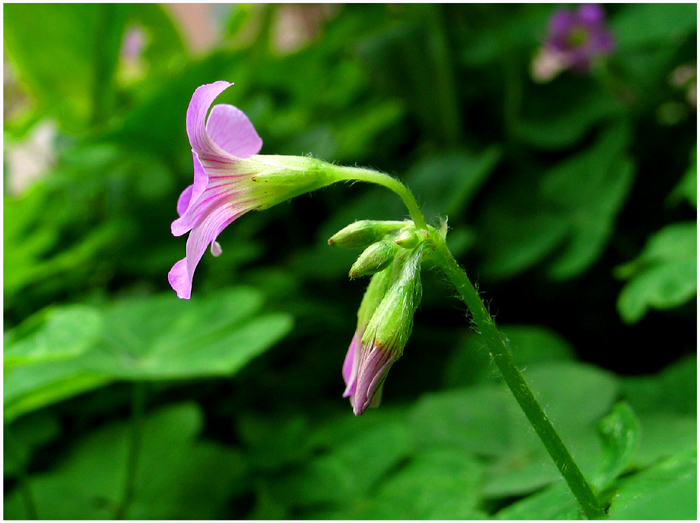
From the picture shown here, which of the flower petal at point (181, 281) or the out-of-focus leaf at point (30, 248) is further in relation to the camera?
the out-of-focus leaf at point (30, 248)

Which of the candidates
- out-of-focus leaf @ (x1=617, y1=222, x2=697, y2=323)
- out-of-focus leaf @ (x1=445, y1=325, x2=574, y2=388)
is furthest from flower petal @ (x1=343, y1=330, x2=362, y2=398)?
out-of-focus leaf @ (x1=445, y1=325, x2=574, y2=388)

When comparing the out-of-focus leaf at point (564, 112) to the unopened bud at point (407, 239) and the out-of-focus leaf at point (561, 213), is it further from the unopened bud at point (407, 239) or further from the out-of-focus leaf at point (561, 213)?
the unopened bud at point (407, 239)

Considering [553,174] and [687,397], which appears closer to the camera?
[687,397]

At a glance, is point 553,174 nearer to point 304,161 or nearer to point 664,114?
point 664,114

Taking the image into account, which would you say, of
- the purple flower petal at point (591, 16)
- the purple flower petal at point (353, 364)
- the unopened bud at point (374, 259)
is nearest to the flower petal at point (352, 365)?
the purple flower petal at point (353, 364)

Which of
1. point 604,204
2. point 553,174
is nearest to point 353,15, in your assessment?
point 553,174

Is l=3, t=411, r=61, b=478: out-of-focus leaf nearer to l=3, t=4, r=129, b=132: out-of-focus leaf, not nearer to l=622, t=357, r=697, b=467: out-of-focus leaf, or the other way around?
l=3, t=4, r=129, b=132: out-of-focus leaf

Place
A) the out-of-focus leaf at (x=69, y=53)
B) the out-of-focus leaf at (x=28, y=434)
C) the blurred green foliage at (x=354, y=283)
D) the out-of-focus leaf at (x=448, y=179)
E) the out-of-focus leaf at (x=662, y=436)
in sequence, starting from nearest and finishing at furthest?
the out-of-focus leaf at (x=662, y=436) < the blurred green foliage at (x=354, y=283) < the out-of-focus leaf at (x=28, y=434) < the out-of-focus leaf at (x=448, y=179) < the out-of-focus leaf at (x=69, y=53)
